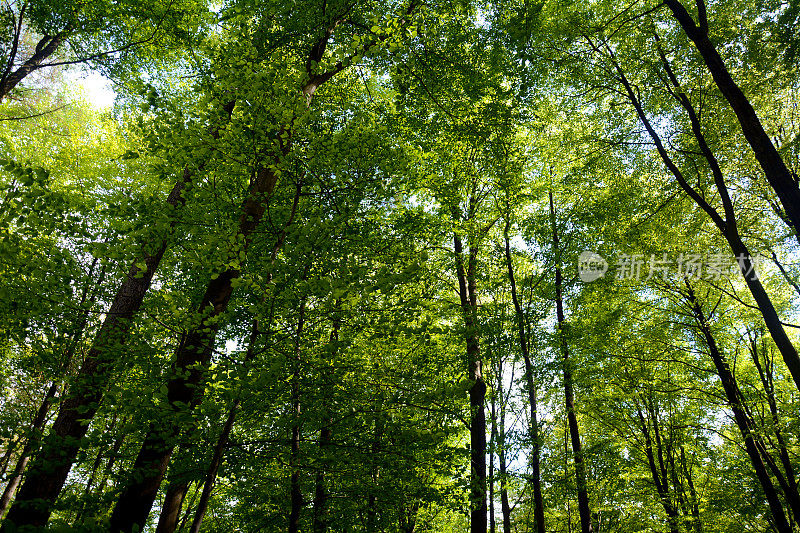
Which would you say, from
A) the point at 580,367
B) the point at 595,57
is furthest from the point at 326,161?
the point at 580,367

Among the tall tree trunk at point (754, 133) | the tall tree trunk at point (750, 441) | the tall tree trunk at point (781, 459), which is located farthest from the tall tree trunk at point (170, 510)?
the tall tree trunk at point (750, 441)

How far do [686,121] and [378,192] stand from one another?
34.3 feet

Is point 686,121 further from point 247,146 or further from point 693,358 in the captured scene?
point 247,146

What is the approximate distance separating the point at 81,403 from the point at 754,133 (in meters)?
12.2

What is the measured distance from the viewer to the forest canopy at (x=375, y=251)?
4.71 meters

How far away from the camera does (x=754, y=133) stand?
6219 millimetres

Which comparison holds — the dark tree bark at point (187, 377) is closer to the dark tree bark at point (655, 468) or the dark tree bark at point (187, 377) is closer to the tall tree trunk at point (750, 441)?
the tall tree trunk at point (750, 441)
